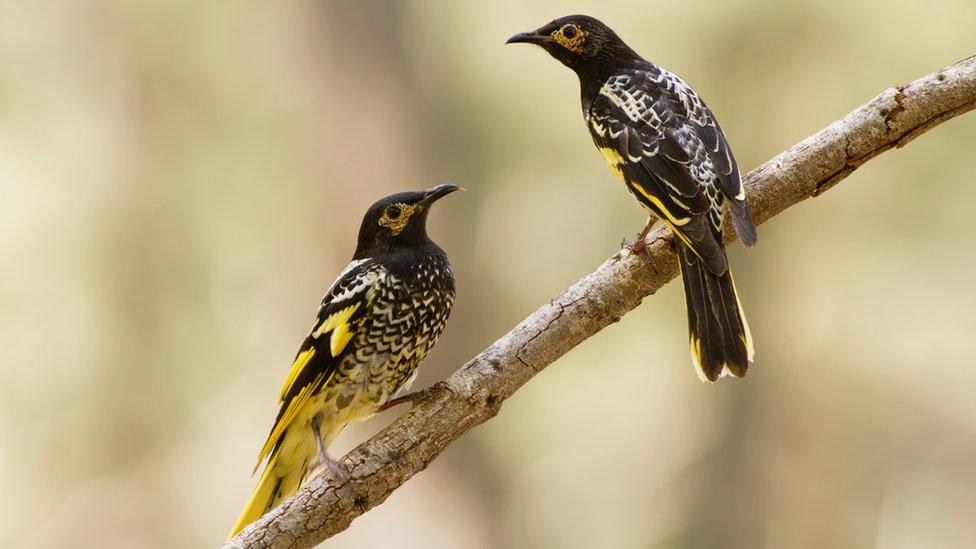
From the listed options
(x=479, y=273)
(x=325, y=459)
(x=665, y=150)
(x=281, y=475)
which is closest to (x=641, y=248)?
(x=665, y=150)

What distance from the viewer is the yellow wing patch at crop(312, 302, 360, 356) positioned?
3.59 metres

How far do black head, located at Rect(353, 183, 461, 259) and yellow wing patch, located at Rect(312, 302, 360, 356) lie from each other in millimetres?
309

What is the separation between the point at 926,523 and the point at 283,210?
5.52 meters

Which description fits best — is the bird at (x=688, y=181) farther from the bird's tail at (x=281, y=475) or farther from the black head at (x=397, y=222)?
the bird's tail at (x=281, y=475)

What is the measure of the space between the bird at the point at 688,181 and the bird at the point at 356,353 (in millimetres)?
676

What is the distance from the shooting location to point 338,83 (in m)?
7.77

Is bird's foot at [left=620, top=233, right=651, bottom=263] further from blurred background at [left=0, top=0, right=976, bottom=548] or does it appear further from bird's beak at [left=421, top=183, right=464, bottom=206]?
blurred background at [left=0, top=0, right=976, bottom=548]

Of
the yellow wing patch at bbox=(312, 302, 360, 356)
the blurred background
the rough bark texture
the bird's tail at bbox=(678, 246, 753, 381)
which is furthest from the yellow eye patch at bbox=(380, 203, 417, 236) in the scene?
the blurred background

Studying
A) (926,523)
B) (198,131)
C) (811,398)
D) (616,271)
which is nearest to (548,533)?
(811,398)

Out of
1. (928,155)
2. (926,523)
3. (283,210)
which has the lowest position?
(926,523)

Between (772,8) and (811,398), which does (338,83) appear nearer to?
(772,8)

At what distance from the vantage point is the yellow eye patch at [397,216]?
3.83m

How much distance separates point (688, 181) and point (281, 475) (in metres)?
1.82

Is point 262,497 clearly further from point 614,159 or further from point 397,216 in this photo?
point 614,159
